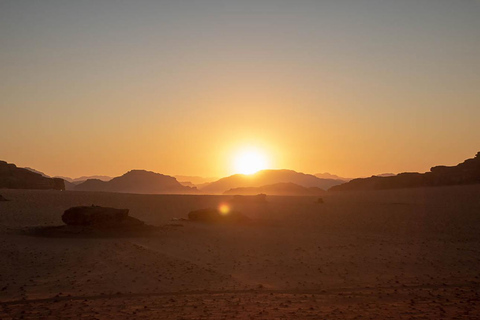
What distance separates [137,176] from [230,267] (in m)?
188

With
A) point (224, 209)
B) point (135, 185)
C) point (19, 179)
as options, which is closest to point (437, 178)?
point (224, 209)

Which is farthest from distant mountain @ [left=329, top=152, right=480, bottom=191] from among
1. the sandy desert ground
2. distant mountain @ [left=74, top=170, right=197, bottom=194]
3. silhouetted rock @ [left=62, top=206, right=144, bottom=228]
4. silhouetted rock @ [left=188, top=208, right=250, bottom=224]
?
distant mountain @ [left=74, top=170, right=197, bottom=194]

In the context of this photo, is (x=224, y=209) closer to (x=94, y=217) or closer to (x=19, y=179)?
(x=94, y=217)

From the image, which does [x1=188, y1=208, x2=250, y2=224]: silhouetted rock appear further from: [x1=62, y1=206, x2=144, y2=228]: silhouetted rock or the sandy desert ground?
[x1=62, y1=206, x2=144, y2=228]: silhouetted rock

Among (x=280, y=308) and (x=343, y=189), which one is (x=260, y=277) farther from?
(x=343, y=189)

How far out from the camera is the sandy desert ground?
1102cm

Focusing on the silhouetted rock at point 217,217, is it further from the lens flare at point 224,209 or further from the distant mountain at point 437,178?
the distant mountain at point 437,178

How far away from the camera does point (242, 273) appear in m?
16.0

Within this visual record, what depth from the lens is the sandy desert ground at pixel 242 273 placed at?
1102cm

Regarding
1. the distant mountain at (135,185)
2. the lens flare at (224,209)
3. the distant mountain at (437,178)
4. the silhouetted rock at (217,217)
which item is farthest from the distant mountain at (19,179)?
the distant mountain at (135,185)

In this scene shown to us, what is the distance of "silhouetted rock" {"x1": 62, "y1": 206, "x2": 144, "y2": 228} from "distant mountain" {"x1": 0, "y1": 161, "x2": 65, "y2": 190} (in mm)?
49666

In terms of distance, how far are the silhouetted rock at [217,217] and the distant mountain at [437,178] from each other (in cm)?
5225

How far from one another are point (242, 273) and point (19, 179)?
2563 inches

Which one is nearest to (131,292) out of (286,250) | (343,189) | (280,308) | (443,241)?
(280,308)
